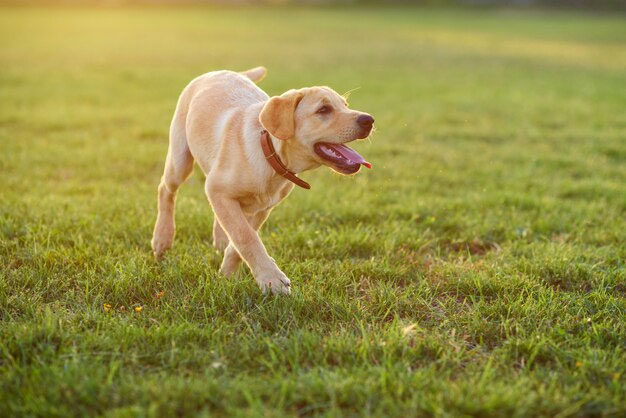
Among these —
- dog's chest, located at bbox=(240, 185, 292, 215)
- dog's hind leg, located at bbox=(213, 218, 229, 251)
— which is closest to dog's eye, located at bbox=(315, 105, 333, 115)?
dog's chest, located at bbox=(240, 185, 292, 215)

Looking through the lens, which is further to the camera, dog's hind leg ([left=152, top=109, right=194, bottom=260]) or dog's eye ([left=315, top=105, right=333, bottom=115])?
dog's hind leg ([left=152, top=109, right=194, bottom=260])

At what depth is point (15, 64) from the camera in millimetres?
15070

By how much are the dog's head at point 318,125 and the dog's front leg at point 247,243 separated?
0.52m

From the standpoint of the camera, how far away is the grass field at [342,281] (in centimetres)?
258

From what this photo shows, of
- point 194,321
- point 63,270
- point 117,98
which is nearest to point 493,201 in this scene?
point 194,321

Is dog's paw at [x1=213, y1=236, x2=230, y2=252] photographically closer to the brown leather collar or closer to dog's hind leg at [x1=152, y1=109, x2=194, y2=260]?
dog's hind leg at [x1=152, y1=109, x2=194, y2=260]

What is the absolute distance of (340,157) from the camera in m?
3.43

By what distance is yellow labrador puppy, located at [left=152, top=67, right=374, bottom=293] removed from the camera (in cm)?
339

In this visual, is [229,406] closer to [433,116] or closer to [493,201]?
[493,201]

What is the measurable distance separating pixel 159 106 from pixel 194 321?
7.88 meters

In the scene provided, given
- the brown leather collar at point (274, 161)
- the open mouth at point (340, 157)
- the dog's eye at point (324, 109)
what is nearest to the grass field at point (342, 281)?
the brown leather collar at point (274, 161)

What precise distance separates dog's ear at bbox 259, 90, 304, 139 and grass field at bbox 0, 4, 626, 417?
890mm

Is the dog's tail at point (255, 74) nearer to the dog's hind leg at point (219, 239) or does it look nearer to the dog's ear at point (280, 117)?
the dog's hind leg at point (219, 239)

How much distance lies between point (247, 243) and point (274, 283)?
0.28 metres
